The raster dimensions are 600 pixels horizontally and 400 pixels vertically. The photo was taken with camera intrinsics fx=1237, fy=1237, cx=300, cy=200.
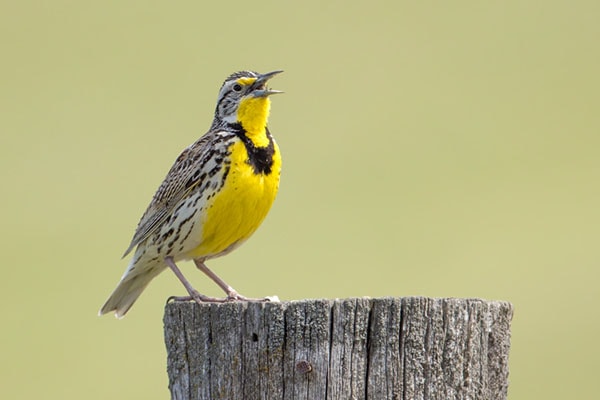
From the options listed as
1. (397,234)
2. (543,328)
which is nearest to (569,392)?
(543,328)

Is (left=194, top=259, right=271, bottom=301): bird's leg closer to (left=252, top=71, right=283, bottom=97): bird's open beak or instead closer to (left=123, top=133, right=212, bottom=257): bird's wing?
(left=123, top=133, right=212, bottom=257): bird's wing

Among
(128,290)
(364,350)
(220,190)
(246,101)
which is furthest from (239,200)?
(364,350)

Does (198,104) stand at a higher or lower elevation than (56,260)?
higher

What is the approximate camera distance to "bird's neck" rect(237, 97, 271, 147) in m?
5.12

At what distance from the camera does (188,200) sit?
5.09 meters

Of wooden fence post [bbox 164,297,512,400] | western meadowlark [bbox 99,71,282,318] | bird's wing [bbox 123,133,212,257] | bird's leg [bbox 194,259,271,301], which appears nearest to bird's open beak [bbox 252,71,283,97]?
western meadowlark [bbox 99,71,282,318]

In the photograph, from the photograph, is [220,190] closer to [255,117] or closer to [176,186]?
[176,186]

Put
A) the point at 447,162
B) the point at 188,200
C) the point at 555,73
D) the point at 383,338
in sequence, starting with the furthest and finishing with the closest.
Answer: the point at 555,73 < the point at 447,162 < the point at 188,200 < the point at 383,338

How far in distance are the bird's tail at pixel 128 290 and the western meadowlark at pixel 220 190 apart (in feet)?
0.05

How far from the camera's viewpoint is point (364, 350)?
3.06 meters

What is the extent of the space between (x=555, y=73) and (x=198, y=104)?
4.77m

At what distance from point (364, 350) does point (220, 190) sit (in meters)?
2.01

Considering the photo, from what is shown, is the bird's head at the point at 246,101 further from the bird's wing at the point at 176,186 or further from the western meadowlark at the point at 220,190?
the bird's wing at the point at 176,186

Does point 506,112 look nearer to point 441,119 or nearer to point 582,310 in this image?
point 441,119
